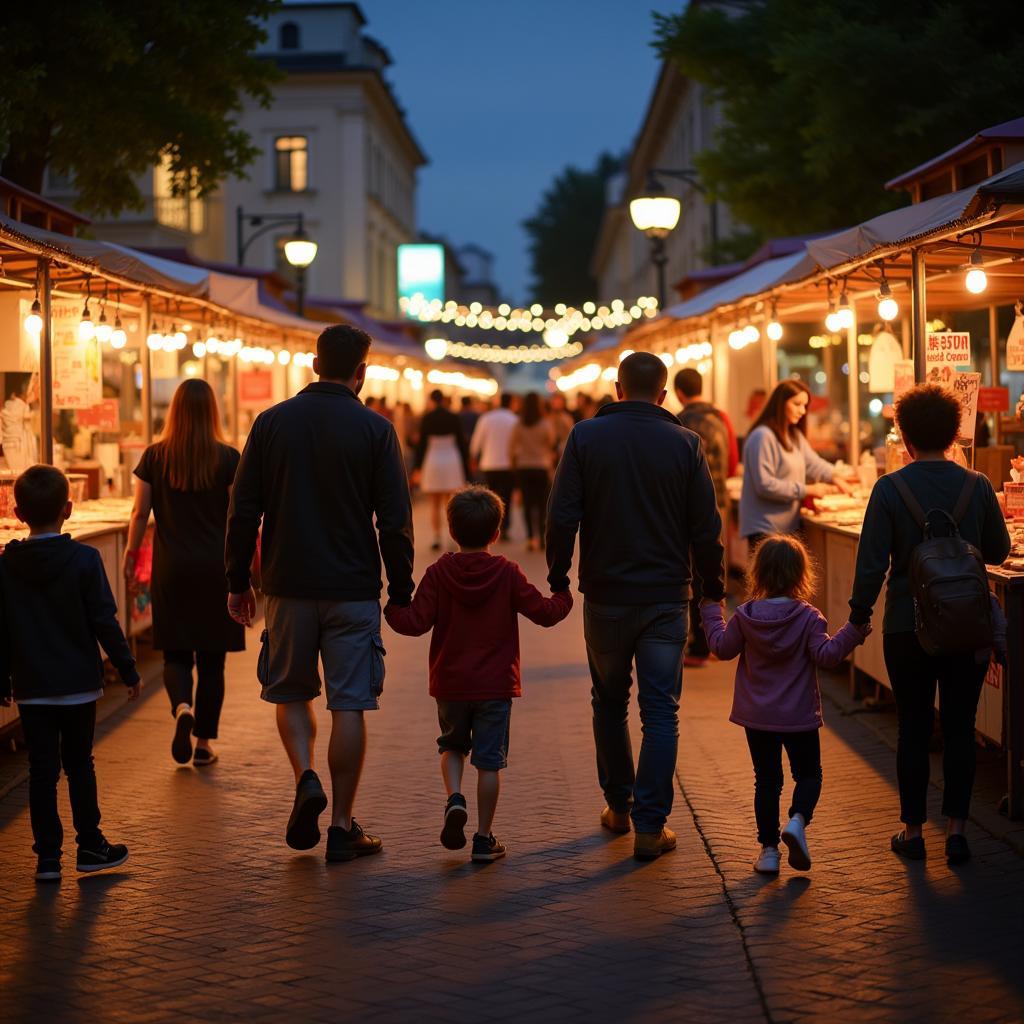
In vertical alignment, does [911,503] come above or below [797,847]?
above

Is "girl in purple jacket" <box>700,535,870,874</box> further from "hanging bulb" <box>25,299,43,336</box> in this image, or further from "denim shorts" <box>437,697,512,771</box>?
"hanging bulb" <box>25,299,43,336</box>

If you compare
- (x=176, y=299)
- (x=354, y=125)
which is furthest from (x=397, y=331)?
(x=176, y=299)

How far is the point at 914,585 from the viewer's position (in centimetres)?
636

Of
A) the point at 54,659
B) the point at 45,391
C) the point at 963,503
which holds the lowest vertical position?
the point at 54,659

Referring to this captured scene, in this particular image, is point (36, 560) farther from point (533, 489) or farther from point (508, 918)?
point (533, 489)

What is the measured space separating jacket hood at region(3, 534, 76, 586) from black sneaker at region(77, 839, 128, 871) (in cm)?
103

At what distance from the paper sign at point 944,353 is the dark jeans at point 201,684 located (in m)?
4.45

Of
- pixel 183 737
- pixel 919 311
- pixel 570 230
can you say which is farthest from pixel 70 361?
pixel 570 230

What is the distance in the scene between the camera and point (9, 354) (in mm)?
12188

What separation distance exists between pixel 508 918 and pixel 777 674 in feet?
4.61

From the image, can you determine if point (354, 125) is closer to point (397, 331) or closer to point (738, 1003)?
point (397, 331)

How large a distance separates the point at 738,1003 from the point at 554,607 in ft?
6.74

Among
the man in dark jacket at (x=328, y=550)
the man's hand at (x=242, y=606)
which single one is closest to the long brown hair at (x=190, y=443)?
the man's hand at (x=242, y=606)

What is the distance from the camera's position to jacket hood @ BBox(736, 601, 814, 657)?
6477 mm
